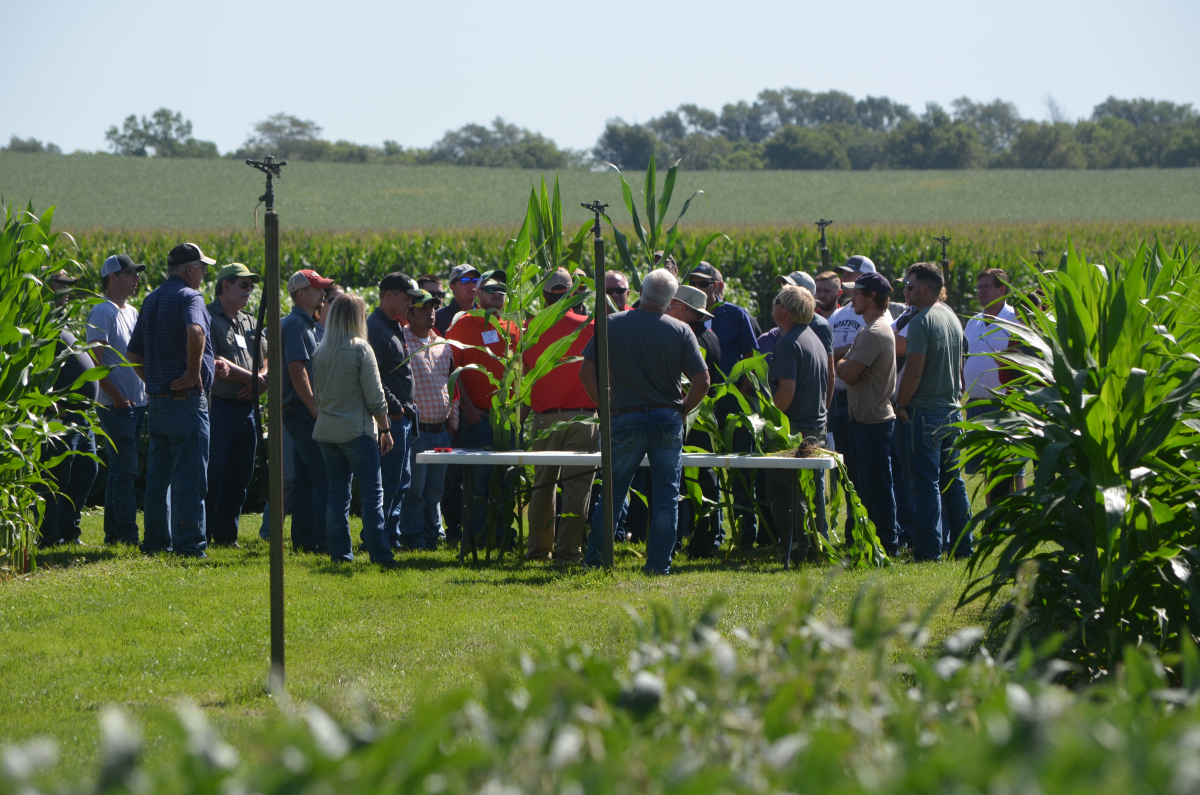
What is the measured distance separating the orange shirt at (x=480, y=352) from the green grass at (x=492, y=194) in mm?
38515

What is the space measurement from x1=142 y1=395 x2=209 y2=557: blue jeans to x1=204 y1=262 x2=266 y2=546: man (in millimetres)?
551

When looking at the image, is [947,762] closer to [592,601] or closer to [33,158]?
[592,601]

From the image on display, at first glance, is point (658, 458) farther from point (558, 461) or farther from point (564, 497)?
point (564, 497)

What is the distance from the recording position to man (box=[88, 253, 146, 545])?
858 cm

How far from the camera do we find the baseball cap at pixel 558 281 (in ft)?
27.5

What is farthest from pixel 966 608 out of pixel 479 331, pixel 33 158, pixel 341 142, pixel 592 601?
pixel 341 142

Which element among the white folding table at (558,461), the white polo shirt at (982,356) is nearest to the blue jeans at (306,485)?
the white folding table at (558,461)

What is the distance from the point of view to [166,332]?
7789 mm

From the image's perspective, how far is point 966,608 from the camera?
21.6ft

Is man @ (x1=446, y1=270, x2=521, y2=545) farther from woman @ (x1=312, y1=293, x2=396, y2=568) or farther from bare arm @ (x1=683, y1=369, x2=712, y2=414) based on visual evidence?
bare arm @ (x1=683, y1=369, x2=712, y2=414)

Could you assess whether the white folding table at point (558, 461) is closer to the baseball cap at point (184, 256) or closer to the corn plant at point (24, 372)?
the baseball cap at point (184, 256)

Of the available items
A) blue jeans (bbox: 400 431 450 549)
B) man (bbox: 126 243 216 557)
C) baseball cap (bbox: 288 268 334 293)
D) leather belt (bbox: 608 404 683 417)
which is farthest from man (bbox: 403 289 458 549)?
leather belt (bbox: 608 404 683 417)

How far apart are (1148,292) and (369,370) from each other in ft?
15.2

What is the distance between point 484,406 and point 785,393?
7.56ft
